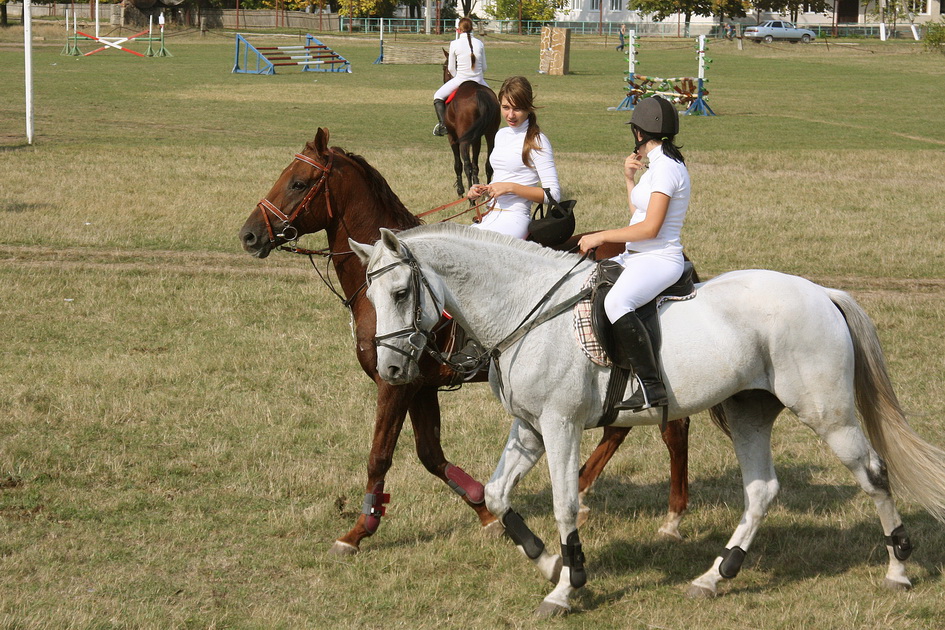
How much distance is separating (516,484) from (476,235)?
4.59 ft

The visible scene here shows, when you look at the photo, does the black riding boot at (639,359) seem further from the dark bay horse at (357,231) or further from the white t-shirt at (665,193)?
the dark bay horse at (357,231)

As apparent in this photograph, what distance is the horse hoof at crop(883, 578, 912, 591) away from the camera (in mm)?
5871

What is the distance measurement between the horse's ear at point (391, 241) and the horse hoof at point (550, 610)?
2.08 m

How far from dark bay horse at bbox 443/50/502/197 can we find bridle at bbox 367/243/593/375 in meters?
13.2

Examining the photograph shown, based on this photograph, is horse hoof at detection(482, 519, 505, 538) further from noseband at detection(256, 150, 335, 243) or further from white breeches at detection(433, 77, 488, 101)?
white breeches at detection(433, 77, 488, 101)

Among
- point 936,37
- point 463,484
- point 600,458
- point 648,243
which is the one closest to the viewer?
point 648,243

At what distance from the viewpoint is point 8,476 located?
7.26 metres

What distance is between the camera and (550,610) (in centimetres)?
558

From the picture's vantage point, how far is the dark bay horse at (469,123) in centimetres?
1905

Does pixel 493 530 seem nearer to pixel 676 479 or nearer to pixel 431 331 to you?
pixel 676 479

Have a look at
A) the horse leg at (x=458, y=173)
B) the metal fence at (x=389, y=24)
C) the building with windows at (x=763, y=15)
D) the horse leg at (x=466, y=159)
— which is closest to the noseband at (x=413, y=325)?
the horse leg at (x=458, y=173)

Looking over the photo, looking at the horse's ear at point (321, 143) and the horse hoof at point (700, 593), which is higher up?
the horse's ear at point (321, 143)

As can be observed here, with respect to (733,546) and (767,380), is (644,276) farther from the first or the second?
(733,546)

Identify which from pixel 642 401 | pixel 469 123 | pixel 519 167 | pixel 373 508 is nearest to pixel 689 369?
pixel 642 401
